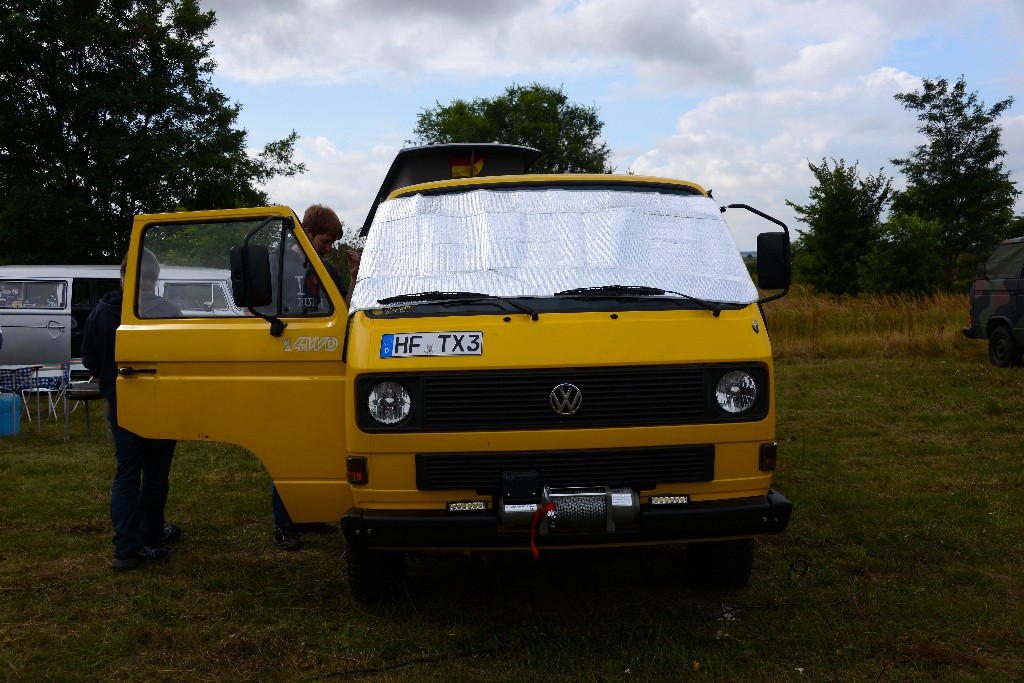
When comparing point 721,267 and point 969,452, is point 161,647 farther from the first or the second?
point 969,452

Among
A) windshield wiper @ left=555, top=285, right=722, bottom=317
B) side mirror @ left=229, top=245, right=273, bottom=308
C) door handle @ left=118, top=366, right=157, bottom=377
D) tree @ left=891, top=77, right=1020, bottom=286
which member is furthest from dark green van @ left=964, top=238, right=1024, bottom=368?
tree @ left=891, top=77, right=1020, bottom=286

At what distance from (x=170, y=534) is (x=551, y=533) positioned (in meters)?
3.47

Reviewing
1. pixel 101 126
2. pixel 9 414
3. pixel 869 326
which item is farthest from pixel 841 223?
pixel 9 414

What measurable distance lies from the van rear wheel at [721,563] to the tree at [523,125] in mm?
59953

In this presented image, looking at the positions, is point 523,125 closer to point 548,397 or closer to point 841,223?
point 841,223

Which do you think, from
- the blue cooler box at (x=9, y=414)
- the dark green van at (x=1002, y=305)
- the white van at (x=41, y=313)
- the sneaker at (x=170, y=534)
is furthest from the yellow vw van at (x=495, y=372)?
the dark green van at (x=1002, y=305)

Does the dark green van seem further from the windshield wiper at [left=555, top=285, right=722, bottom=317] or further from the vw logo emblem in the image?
the vw logo emblem

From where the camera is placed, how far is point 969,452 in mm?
9211

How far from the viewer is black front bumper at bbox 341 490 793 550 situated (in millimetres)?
4262

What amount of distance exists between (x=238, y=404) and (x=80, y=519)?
10.2 feet

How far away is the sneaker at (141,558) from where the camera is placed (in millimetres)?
5898

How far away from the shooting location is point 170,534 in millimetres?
6629

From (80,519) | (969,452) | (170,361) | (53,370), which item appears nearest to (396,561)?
(170,361)

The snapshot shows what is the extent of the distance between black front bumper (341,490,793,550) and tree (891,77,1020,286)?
52782 mm
